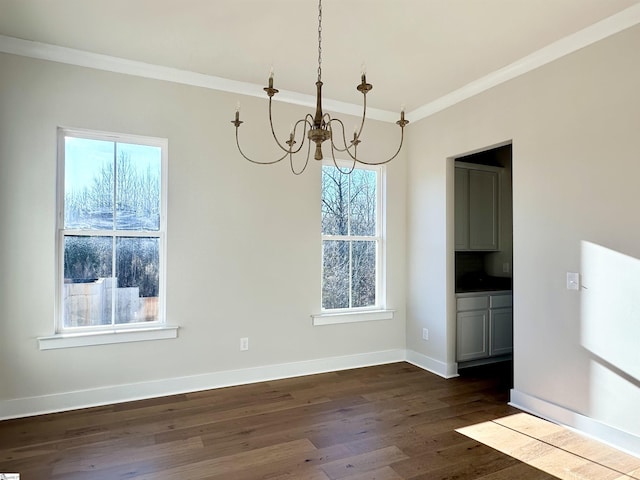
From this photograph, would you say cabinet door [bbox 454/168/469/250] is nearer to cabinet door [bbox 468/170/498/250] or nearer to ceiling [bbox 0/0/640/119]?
A: cabinet door [bbox 468/170/498/250]

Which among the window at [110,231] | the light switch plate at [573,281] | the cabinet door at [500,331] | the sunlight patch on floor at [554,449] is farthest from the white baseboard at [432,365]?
the window at [110,231]

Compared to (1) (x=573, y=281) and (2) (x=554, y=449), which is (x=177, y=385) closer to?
(2) (x=554, y=449)

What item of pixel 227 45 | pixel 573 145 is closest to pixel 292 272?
pixel 227 45

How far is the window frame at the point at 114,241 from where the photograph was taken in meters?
3.09

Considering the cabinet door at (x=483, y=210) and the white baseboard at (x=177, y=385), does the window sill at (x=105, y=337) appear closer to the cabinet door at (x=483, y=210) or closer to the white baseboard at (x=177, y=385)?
the white baseboard at (x=177, y=385)

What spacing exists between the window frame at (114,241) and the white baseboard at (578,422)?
2982 millimetres

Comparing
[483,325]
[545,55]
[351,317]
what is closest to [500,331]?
[483,325]

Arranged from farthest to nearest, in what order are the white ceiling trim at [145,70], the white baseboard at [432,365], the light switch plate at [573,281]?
the white baseboard at [432,365] < the white ceiling trim at [145,70] < the light switch plate at [573,281]

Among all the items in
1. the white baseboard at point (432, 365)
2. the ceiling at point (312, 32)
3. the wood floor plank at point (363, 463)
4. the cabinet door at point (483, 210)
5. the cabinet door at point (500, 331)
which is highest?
the ceiling at point (312, 32)

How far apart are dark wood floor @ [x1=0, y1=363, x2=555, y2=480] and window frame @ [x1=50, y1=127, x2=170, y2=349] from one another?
55 cm

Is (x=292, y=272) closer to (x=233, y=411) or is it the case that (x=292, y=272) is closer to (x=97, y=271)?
(x=233, y=411)

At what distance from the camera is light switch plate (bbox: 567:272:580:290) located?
279 centimetres

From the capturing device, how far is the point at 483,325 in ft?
14.0

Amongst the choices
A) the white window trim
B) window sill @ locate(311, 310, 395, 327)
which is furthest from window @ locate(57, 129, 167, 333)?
the white window trim
